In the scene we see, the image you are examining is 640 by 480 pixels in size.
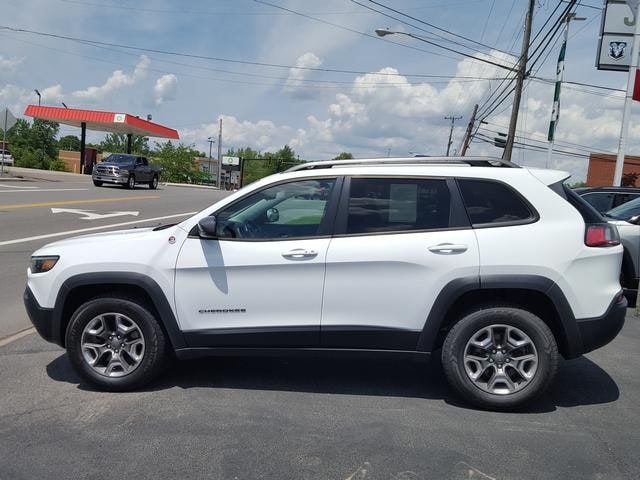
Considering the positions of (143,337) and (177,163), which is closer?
(143,337)

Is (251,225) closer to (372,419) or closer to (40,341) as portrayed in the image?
(372,419)

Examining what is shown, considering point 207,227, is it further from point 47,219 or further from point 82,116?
point 82,116

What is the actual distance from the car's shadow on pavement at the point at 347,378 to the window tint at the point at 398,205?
106 centimetres

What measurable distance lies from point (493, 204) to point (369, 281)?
1087mm

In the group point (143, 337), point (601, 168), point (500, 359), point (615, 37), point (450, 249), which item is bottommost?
point (143, 337)

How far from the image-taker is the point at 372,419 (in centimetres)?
408

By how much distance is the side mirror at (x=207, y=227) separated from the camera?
4.25 m

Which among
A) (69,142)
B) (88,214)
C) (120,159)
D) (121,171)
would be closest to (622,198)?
(88,214)

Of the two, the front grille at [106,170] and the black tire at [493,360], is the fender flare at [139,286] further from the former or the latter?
the front grille at [106,170]

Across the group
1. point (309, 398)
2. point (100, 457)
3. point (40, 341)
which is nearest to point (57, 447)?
point (100, 457)

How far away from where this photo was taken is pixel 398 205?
4.37m

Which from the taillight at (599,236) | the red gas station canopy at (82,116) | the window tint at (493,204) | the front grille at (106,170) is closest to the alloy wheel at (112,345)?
the window tint at (493,204)

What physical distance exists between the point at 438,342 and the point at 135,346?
2311 millimetres

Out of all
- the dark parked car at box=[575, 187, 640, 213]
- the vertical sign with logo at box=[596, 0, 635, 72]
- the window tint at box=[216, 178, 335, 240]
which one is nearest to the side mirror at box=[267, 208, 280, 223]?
the window tint at box=[216, 178, 335, 240]
